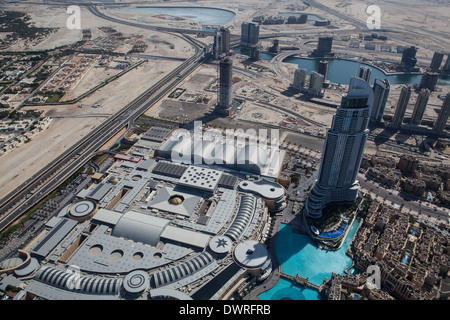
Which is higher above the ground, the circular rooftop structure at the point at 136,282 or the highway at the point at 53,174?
the circular rooftop structure at the point at 136,282

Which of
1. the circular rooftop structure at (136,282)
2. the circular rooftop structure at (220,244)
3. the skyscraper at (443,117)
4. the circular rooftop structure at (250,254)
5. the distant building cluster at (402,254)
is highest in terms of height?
the skyscraper at (443,117)

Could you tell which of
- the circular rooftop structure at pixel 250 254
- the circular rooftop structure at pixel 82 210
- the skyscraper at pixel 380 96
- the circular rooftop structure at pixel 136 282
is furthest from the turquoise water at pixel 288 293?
the skyscraper at pixel 380 96

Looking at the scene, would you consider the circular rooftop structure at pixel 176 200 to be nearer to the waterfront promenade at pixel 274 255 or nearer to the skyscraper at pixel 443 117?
the waterfront promenade at pixel 274 255

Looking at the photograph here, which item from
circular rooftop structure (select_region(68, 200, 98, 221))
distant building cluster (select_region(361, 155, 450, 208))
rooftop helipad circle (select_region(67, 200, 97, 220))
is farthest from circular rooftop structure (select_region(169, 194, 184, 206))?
distant building cluster (select_region(361, 155, 450, 208))

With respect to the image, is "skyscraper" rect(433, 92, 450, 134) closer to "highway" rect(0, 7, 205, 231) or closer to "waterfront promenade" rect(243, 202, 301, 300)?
"waterfront promenade" rect(243, 202, 301, 300)

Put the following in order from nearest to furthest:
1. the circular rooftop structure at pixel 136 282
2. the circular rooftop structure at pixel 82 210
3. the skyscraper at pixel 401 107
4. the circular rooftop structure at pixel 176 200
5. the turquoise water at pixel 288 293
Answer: the circular rooftop structure at pixel 136 282 < the turquoise water at pixel 288 293 < the circular rooftop structure at pixel 82 210 < the circular rooftop structure at pixel 176 200 < the skyscraper at pixel 401 107

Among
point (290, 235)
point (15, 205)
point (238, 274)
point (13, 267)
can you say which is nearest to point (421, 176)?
point (290, 235)

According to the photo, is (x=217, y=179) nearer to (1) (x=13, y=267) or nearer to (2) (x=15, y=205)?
(1) (x=13, y=267)
